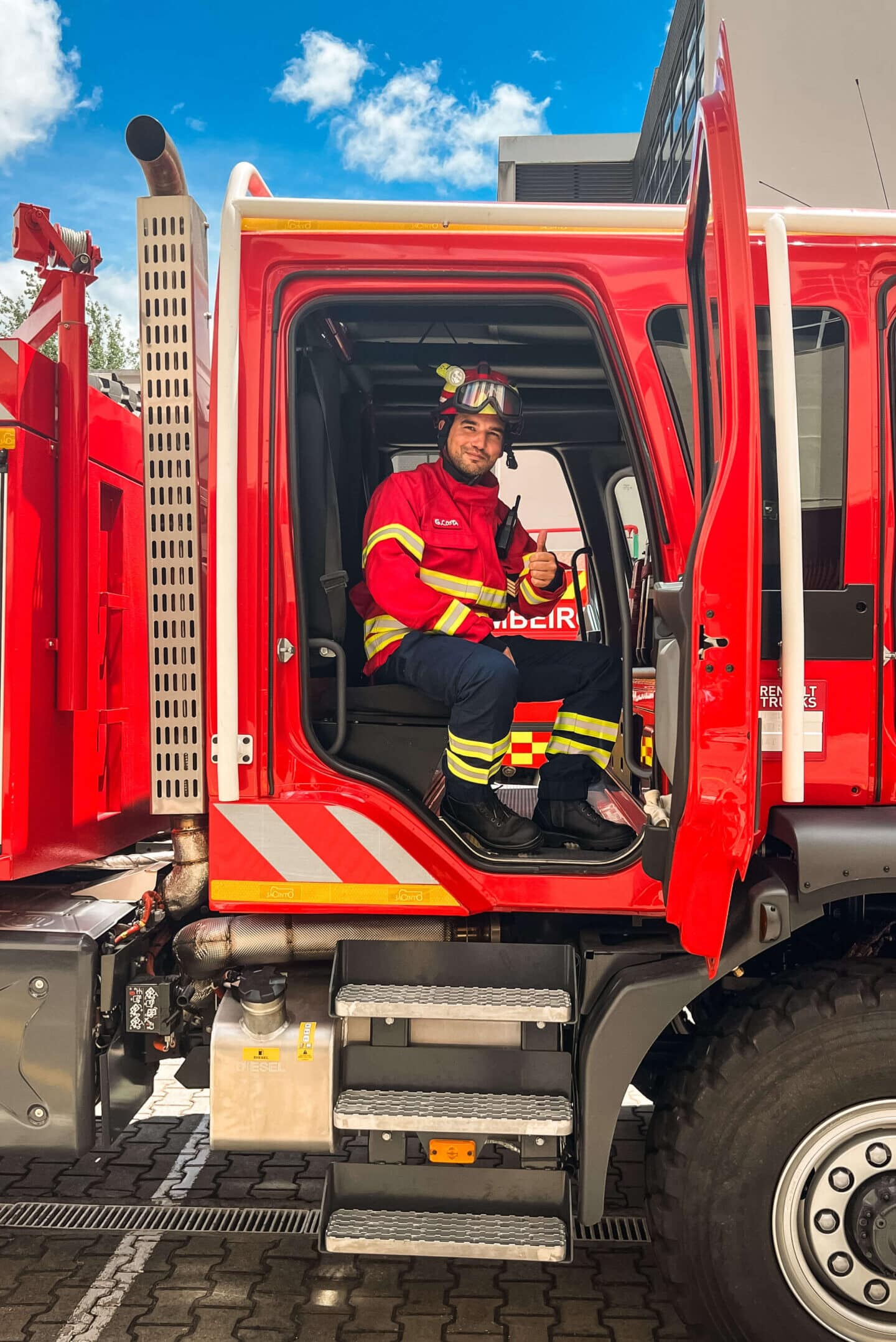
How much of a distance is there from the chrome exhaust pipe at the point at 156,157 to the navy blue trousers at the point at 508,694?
4.18 ft

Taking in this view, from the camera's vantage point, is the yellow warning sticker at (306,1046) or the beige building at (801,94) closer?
the yellow warning sticker at (306,1046)

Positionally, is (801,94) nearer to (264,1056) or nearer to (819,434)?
(819,434)

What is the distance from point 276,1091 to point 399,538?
1445 millimetres

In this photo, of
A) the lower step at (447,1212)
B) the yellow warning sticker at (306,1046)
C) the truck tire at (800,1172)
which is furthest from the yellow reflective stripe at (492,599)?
the lower step at (447,1212)

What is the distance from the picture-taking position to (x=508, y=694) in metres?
2.50

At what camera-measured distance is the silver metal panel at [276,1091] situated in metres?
2.36

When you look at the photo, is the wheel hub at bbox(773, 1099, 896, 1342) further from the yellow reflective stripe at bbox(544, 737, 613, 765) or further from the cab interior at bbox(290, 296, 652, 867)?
the yellow reflective stripe at bbox(544, 737, 613, 765)

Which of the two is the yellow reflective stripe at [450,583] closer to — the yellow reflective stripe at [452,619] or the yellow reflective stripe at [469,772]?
the yellow reflective stripe at [452,619]

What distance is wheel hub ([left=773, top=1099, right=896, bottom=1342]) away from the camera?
2.20m

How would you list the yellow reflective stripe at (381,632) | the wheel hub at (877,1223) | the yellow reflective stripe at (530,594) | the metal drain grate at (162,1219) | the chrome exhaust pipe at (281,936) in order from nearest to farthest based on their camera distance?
the wheel hub at (877,1223) → the chrome exhaust pipe at (281,936) → the yellow reflective stripe at (381,632) → the metal drain grate at (162,1219) → the yellow reflective stripe at (530,594)

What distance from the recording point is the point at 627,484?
3.52 m

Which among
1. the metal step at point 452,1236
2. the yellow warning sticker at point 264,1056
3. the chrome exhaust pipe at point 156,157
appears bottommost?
the metal step at point 452,1236

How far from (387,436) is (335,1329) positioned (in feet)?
8.84

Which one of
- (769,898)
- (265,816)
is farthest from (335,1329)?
(769,898)
